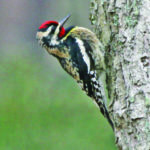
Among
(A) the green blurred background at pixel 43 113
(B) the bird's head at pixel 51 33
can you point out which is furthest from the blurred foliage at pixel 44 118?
(B) the bird's head at pixel 51 33

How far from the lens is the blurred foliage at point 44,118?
500cm

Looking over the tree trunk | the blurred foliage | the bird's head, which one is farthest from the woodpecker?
the blurred foliage

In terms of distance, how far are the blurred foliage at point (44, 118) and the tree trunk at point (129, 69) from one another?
146cm

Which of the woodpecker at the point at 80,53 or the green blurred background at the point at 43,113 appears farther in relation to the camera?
the green blurred background at the point at 43,113

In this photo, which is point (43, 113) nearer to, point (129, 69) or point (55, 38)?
point (55, 38)

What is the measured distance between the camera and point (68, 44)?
12.9ft

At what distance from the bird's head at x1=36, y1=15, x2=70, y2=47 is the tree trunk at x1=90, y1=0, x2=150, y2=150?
0.45 metres

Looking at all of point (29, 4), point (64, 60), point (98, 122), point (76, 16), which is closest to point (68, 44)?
point (64, 60)

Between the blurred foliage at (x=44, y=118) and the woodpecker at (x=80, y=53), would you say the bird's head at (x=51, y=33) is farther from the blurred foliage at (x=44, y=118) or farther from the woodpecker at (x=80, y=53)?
the blurred foliage at (x=44, y=118)

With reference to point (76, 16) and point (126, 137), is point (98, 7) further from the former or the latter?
point (76, 16)

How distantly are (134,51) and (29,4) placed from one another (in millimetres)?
8937

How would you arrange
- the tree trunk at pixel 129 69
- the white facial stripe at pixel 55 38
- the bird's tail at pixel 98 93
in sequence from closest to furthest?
the tree trunk at pixel 129 69, the bird's tail at pixel 98 93, the white facial stripe at pixel 55 38

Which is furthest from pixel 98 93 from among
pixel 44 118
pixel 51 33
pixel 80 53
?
pixel 44 118

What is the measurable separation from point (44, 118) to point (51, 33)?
1.49 m
